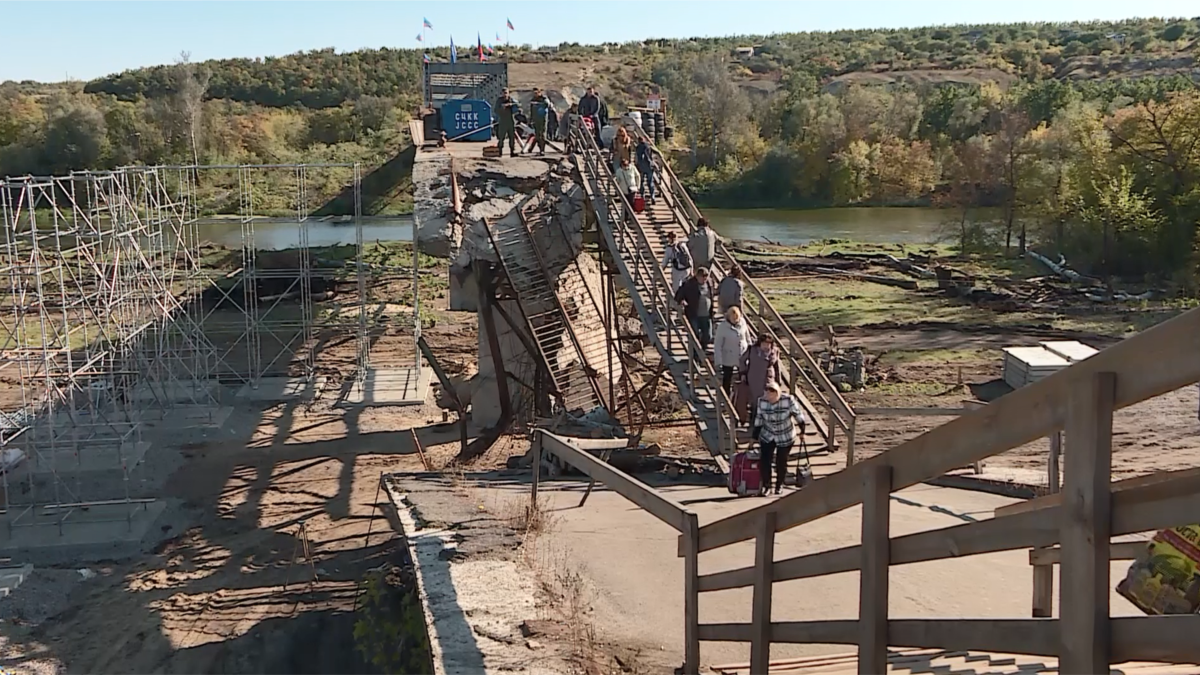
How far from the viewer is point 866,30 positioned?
506 feet

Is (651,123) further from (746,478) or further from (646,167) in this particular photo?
(746,478)

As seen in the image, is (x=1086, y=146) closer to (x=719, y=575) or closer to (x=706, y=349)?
(x=706, y=349)

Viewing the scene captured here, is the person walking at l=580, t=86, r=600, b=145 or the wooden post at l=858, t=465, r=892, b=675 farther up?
the person walking at l=580, t=86, r=600, b=145

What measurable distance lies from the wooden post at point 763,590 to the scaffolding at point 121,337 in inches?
567

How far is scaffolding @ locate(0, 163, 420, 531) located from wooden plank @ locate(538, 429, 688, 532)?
11493 mm

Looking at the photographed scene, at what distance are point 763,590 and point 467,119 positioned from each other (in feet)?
78.2

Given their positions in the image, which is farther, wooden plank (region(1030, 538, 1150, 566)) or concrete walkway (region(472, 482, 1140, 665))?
concrete walkway (region(472, 482, 1140, 665))

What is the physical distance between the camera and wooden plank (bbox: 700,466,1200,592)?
2695 mm

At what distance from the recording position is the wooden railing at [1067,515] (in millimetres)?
2719

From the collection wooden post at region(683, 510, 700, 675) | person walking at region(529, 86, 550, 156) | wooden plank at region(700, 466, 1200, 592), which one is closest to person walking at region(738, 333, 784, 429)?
wooden post at region(683, 510, 700, 675)

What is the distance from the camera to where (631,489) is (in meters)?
6.62

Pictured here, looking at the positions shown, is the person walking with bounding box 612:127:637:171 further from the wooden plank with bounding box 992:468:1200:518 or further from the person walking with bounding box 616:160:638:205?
the wooden plank with bounding box 992:468:1200:518

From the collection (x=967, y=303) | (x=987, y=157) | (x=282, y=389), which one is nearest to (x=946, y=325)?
(x=967, y=303)

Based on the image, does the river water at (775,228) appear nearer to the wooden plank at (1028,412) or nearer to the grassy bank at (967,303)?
the grassy bank at (967,303)
